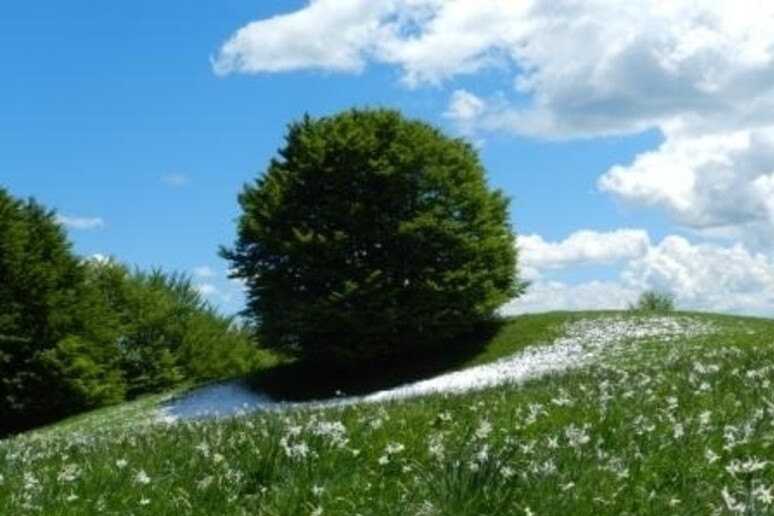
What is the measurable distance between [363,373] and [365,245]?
19.2ft

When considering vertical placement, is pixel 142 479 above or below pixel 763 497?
above

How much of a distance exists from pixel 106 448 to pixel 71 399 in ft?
173

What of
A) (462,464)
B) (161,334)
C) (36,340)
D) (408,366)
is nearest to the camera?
(462,464)

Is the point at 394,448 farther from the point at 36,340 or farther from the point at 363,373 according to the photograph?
the point at 36,340

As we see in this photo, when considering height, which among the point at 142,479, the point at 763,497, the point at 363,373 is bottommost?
the point at 763,497

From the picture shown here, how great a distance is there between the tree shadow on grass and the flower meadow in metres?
38.9

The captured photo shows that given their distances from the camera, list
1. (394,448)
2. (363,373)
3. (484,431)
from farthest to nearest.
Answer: (363,373) → (484,431) → (394,448)

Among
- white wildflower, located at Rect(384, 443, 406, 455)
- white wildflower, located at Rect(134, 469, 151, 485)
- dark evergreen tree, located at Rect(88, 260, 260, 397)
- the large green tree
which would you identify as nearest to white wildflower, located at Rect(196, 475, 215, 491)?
white wildflower, located at Rect(134, 469, 151, 485)

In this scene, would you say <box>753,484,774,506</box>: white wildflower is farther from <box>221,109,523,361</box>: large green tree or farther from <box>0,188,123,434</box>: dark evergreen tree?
<box>0,188,123,434</box>: dark evergreen tree

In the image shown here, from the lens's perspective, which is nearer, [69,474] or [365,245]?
[69,474]

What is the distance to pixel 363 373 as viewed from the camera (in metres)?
53.7

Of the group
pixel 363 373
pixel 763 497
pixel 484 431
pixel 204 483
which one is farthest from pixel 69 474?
pixel 363 373

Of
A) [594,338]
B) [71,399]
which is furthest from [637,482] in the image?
[71,399]

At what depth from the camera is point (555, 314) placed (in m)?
55.9
